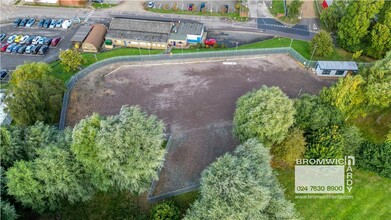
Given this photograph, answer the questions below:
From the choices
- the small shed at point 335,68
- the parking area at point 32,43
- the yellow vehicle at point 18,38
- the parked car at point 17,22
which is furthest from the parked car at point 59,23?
the small shed at point 335,68

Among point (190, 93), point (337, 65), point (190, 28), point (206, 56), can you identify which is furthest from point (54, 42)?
point (337, 65)

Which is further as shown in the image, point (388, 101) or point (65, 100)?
point (65, 100)

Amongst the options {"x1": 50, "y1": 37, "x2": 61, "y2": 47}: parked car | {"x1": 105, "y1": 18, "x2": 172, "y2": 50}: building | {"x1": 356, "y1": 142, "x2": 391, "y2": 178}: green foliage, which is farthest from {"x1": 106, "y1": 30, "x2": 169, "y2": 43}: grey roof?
{"x1": 356, "y1": 142, "x2": 391, "y2": 178}: green foliage

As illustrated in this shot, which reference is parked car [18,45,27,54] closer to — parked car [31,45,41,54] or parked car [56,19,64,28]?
parked car [31,45,41,54]

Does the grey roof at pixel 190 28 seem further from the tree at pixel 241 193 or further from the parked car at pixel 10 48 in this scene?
the tree at pixel 241 193

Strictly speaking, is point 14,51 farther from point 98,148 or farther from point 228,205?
point 228,205

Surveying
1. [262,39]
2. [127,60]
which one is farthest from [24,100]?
[262,39]
